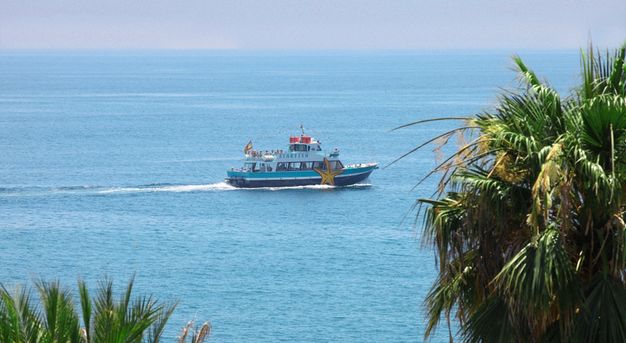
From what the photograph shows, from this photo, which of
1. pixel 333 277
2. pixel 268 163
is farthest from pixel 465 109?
pixel 333 277

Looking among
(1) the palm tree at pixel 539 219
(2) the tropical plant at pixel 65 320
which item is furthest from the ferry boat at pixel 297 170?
(2) the tropical plant at pixel 65 320

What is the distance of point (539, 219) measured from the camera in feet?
29.8

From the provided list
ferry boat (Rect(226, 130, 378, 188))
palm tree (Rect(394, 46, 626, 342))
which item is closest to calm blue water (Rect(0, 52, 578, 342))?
ferry boat (Rect(226, 130, 378, 188))

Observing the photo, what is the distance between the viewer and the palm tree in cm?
898

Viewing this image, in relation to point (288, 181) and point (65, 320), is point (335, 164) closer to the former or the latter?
point (288, 181)

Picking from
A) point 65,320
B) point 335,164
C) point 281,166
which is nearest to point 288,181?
point 281,166

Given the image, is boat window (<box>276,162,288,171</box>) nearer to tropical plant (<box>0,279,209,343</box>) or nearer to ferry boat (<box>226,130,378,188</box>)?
ferry boat (<box>226,130,378,188</box>)

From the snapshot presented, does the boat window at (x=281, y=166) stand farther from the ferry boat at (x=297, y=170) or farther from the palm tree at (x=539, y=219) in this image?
the palm tree at (x=539, y=219)

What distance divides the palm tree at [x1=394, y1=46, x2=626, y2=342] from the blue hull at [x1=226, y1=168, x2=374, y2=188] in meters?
78.7

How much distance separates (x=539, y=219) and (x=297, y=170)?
264 feet

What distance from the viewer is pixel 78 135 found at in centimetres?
13025

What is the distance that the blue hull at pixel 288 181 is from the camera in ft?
291

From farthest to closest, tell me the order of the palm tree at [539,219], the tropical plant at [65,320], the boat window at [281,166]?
1. the boat window at [281,166]
2. the palm tree at [539,219]
3. the tropical plant at [65,320]

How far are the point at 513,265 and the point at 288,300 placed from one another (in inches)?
1693
